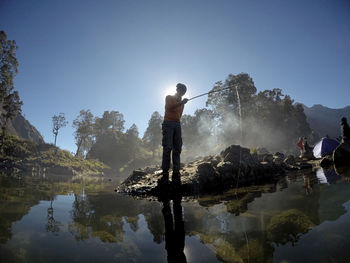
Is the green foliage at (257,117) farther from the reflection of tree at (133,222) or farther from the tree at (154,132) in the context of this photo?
the reflection of tree at (133,222)

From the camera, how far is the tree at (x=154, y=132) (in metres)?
48.5

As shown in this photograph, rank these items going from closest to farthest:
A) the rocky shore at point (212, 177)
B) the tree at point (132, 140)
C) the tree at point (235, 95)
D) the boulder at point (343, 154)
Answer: the rocky shore at point (212, 177) < the boulder at point (343, 154) < the tree at point (235, 95) < the tree at point (132, 140)

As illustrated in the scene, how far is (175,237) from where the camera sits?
1.39 m

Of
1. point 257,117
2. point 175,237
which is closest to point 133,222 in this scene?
point 175,237

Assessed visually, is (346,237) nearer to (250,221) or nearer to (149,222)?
(250,221)

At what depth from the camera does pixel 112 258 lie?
3.46ft

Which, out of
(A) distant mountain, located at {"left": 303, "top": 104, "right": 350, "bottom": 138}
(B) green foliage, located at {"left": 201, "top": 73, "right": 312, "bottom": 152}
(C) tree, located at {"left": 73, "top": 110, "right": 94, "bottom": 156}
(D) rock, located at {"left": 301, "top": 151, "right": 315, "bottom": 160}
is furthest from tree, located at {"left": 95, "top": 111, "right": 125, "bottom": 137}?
(A) distant mountain, located at {"left": 303, "top": 104, "right": 350, "bottom": 138}

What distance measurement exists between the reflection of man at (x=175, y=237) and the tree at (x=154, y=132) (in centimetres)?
4619

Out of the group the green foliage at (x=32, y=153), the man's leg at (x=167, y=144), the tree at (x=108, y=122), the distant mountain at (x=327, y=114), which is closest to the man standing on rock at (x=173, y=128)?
the man's leg at (x=167, y=144)

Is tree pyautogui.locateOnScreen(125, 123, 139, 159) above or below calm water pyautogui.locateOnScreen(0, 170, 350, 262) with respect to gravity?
above

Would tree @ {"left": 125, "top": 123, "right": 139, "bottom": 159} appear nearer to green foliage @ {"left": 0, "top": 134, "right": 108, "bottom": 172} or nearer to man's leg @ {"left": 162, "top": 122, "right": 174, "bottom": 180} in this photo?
green foliage @ {"left": 0, "top": 134, "right": 108, "bottom": 172}

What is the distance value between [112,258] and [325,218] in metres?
1.85

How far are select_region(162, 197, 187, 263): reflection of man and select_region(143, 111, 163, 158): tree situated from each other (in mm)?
46194

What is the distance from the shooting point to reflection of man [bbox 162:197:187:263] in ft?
3.60
